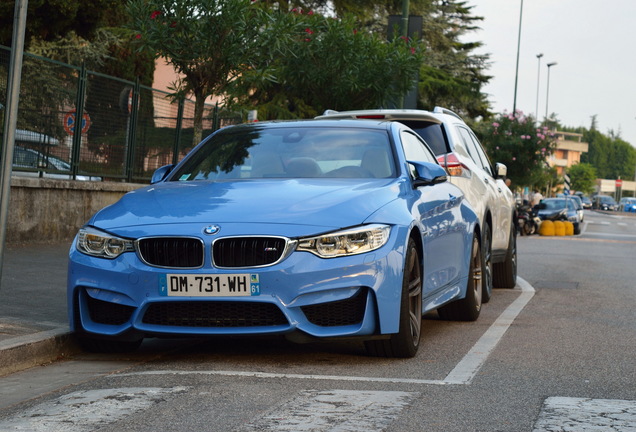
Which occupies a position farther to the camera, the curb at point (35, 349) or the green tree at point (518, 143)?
the green tree at point (518, 143)

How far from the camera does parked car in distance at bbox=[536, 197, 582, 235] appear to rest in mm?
39938

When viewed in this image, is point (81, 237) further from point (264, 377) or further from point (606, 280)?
point (606, 280)

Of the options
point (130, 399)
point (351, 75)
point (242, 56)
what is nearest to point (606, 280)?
point (242, 56)

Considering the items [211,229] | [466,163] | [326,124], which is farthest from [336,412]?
[466,163]

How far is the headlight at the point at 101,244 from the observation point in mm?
6465

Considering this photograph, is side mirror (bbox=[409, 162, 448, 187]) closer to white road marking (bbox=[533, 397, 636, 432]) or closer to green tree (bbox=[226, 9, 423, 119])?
white road marking (bbox=[533, 397, 636, 432])

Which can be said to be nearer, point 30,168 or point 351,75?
point 30,168

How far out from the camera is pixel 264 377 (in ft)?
19.7

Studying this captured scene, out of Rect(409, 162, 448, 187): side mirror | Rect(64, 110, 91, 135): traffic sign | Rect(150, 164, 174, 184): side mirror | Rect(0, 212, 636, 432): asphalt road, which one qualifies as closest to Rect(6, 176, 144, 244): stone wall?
Rect(64, 110, 91, 135): traffic sign

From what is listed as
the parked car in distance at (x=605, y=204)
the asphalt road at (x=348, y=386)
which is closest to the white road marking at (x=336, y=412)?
the asphalt road at (x=348, y=386)

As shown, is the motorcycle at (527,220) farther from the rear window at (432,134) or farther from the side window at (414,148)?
the side window at (414,148)

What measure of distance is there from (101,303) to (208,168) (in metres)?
1.55

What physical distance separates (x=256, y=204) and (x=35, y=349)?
162 cm

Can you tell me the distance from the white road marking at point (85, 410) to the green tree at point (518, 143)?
4408cm
